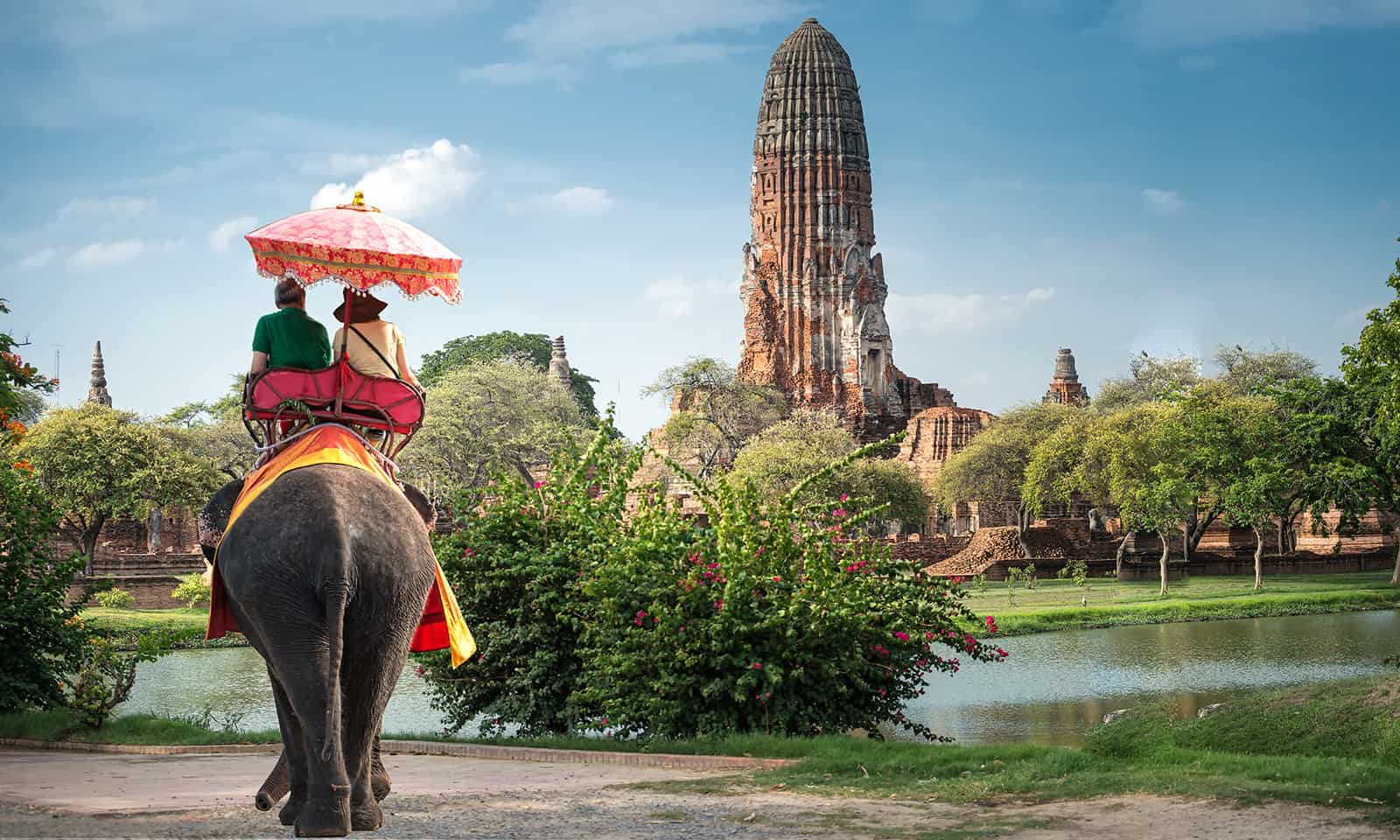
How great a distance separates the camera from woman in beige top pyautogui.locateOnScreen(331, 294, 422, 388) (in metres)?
7.74

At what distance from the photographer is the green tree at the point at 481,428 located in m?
52.7

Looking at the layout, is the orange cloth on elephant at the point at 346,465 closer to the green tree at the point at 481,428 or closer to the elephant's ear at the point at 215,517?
the elephant's ear at the point at 215,517

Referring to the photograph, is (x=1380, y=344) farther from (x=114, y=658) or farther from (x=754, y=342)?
(x=754, y=342)

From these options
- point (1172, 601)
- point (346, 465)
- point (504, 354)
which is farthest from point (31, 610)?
point (504, 354)

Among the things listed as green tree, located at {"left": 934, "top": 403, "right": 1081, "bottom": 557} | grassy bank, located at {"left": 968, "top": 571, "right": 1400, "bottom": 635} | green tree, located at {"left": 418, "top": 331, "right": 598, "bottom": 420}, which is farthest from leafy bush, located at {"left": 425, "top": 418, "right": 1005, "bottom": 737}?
green tree, located at {"left": 418, "top": 331, "right": 598, "bottom": 420}

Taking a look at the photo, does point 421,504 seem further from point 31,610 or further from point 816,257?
point 816,257

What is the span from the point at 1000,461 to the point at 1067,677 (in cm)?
3431

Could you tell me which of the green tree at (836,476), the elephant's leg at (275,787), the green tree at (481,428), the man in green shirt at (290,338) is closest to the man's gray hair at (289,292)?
the man in green shirt at (290,338)

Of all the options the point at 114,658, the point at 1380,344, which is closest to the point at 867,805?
the point at 114,658

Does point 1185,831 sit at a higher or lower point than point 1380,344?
lower

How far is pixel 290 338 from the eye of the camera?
763 cm

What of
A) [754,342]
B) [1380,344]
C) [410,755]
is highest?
[754,342]

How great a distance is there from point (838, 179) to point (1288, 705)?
2356 inches

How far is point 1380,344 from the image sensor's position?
22609 mm
